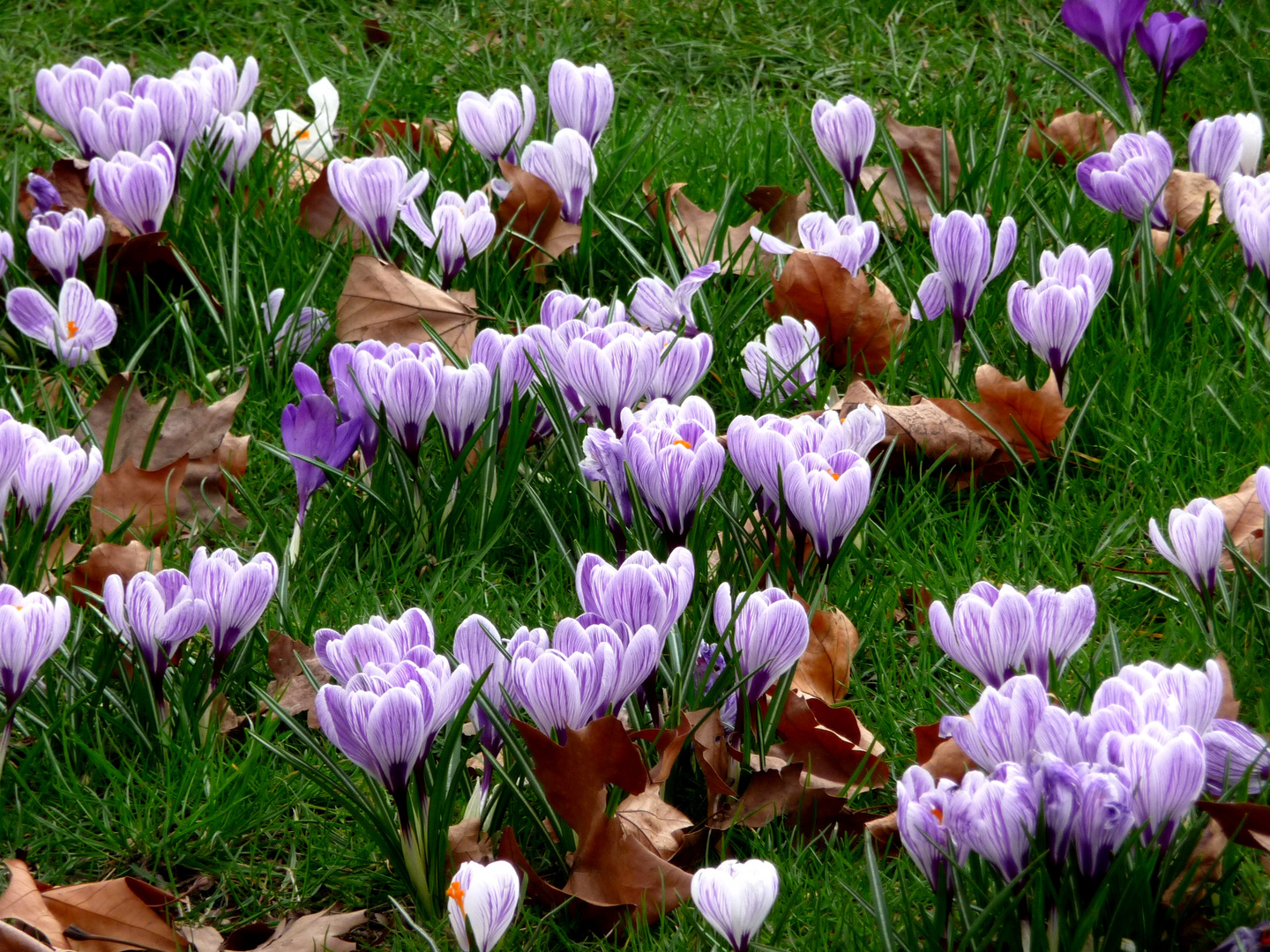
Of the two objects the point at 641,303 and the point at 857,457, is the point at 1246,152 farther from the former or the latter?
the point at 857,457

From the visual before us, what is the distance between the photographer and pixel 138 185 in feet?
9.50

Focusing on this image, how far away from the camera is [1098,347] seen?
2.73 meters

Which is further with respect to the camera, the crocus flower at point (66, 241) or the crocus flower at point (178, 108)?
the crocus flower at point (178, 108)

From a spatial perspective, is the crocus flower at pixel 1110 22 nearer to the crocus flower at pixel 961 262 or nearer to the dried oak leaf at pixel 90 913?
the crocus flower at pixel 961 262

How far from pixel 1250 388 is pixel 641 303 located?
118 centimetres

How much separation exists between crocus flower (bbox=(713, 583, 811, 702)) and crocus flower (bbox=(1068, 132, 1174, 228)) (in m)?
1.53

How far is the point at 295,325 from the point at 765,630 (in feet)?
5.02

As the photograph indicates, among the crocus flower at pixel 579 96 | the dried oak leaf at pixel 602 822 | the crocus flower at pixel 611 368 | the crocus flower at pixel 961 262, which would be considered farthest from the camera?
the crocus flower at pixel 579 96

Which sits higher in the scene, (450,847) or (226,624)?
(226,624)

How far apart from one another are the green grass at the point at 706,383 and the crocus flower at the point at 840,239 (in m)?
0.18

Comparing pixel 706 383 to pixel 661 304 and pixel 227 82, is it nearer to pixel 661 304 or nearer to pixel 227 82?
pixel 661 304

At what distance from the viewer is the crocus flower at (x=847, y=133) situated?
291 centimetres

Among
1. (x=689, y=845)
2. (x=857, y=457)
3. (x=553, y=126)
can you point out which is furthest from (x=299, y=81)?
(x=689, y=845)

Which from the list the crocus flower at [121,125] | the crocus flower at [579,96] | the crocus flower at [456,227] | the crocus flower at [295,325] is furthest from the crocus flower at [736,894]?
the crocus flower at [121,125]
